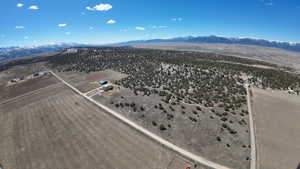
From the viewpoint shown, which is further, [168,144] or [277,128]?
[277,128]

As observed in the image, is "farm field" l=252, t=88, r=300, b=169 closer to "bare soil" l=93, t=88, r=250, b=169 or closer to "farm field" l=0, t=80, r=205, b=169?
"bare soil" l=93, t=88, r=250, b=169

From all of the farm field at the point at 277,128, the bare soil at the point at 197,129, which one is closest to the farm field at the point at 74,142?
the bare soil at the point at 197,129

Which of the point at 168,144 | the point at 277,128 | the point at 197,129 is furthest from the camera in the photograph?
the point at 197,129

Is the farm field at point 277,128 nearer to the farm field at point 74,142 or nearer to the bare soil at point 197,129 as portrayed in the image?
the bare soil at point 197,129

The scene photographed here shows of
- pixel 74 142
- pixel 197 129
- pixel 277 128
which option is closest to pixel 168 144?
pixel 197 129

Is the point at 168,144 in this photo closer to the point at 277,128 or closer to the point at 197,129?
the point at 197,129

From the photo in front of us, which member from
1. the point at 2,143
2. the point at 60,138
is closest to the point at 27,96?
the point at 2,143
